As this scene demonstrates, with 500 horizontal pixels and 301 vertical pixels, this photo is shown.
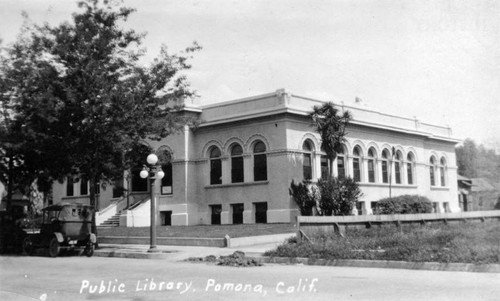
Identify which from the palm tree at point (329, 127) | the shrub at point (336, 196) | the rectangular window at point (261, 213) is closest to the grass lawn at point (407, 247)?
the shrub at point (336, 196)

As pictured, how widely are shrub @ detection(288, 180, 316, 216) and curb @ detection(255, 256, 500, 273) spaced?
15.3 m

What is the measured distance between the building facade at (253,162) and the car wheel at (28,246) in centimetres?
937

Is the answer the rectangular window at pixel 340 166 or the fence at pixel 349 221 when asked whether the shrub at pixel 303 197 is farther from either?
the fence at pixel 349 221

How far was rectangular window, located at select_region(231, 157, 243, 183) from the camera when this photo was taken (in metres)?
33.9

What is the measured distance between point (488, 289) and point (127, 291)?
6.68 meters

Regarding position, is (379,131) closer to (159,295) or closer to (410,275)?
(410,275)

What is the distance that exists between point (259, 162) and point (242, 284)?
22.4 metres

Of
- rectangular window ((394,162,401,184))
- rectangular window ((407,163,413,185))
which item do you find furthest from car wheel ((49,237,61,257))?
rectangular window ((407,163,413,185))

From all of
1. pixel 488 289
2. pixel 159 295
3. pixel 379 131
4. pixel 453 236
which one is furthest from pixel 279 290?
pixel 379 131

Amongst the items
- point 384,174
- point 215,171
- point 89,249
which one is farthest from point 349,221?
point 384,174

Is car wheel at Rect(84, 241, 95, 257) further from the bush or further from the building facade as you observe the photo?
the bush

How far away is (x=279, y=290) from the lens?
9.90 metres

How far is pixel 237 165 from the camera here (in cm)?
3400

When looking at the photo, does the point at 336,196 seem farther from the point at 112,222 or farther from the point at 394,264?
the point at 394,264
